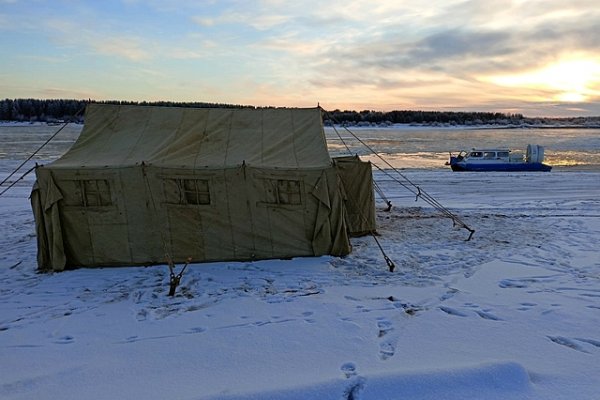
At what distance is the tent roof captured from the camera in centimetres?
919

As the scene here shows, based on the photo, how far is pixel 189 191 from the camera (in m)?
8.91

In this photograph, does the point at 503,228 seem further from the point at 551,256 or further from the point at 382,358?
the point at 382,358

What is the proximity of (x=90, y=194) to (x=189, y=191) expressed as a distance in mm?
1862

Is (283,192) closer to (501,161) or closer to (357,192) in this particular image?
(357,192)

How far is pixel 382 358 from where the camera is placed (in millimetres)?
5180

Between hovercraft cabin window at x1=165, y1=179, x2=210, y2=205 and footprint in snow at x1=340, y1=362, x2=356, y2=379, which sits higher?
hovercraft cabin window at x1=165, y1=179, x2=210, y2=205

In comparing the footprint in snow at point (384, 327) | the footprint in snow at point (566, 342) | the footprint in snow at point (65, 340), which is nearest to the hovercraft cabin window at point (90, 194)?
the footprint in snow at point (65, 340)

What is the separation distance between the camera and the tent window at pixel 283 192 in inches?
353

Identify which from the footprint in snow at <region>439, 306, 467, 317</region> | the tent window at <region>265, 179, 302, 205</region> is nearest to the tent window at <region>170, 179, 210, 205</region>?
the tent window at <region>265, 179, 302, 205</region>

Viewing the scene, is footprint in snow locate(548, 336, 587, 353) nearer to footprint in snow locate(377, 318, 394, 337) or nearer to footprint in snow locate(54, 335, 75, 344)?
footprint in snow locate(377, 318, 394, 337)

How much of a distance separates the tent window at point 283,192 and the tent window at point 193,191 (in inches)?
46.3

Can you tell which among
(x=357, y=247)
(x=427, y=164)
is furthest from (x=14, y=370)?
(x=427, y=164)

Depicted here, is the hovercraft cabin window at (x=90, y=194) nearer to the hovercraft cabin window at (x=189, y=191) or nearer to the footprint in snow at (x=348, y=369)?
the hovercraft cabin window at (x=189, y=191)

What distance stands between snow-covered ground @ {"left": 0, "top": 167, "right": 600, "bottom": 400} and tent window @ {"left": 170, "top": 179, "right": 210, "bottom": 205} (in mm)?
1293
